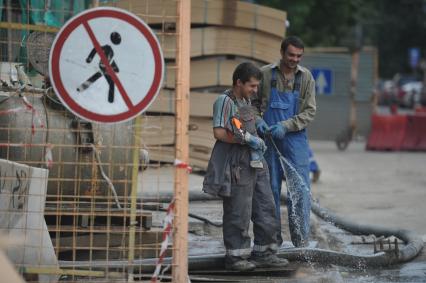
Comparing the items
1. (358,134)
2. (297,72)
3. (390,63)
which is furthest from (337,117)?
(390,63)

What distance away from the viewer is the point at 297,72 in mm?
8039

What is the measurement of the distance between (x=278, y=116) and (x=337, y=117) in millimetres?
18390

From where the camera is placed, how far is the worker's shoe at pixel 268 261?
24.0ft

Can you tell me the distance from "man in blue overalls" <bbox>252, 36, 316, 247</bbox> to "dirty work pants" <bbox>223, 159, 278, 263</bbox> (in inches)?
22.0

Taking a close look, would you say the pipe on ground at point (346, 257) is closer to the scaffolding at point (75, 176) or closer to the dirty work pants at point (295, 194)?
the dirty work pants at point (295, 194)

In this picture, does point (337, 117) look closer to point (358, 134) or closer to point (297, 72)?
point (358, 134)

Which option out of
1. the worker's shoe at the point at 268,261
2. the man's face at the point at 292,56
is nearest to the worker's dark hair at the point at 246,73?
the man's face at the point at 292,56

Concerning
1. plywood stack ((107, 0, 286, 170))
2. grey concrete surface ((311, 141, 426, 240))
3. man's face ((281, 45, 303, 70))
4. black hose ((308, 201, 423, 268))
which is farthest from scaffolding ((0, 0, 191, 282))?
plywood stack ((107, 0, 286, 170))

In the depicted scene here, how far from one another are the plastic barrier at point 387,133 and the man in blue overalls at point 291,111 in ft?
52.5

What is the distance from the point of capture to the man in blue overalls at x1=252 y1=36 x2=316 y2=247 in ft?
26.0

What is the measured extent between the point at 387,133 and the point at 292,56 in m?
16.5

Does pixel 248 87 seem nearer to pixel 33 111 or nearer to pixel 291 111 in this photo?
pixel 291 111

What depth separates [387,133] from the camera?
942 inches

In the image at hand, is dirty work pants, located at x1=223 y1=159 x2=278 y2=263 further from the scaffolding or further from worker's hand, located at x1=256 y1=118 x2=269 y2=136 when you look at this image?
the scaffolding
